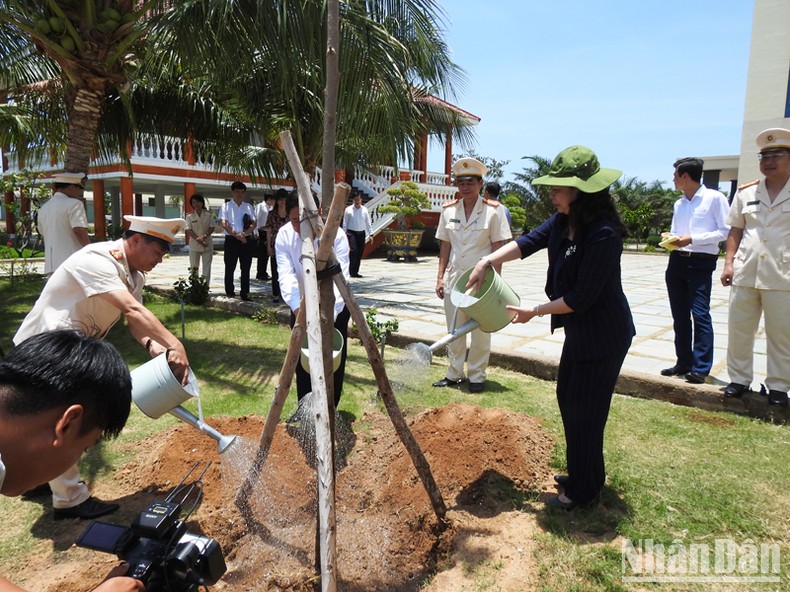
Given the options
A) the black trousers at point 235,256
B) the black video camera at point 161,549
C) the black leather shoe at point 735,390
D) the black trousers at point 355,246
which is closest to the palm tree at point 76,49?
the black trousers at point 235,256

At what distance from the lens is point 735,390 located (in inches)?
165

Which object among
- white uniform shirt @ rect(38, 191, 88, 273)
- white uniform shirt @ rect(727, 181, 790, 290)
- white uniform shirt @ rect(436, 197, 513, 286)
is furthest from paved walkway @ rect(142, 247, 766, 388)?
white uniform shirt @ rect(38, 191, 88, 273)

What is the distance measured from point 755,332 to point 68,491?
4.71 m

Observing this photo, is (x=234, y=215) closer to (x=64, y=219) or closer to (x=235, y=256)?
(x=235, y=256)

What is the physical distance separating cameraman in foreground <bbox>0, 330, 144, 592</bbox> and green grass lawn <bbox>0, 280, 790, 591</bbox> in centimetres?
177

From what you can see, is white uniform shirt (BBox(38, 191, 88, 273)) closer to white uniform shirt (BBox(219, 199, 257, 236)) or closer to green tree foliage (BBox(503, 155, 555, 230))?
white uniform shirt (BBox(219, 199, 257, 236))

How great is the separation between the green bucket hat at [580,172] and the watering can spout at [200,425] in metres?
1.98

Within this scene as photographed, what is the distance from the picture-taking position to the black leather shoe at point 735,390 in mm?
4188

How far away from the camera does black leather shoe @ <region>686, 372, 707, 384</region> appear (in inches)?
178

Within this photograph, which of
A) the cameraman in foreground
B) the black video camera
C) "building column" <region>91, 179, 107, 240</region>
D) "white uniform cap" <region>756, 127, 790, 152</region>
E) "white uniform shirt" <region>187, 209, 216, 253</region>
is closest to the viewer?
the cameraman in foreground

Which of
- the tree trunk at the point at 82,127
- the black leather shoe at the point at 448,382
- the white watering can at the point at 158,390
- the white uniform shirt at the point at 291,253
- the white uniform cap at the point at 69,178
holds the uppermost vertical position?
the tree trunk at the point at 82,127

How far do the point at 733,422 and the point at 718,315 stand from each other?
4.71 metres

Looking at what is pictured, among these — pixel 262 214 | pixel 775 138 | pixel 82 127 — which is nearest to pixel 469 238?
pixel 775 138

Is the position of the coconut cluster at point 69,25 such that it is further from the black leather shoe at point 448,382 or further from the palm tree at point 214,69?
the black leather shoe at point 448,382
